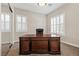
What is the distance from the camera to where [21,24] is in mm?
9711

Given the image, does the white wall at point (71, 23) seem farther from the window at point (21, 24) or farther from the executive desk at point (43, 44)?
the window at point (21, 24)

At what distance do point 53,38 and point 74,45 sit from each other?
242 centimetres

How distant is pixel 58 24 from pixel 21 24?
2791 mm

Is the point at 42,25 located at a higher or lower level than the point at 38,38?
higher

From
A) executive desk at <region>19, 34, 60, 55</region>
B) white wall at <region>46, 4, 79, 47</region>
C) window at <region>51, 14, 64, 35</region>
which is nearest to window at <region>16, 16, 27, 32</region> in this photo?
window at <region>51, 14, 64, 35</region>

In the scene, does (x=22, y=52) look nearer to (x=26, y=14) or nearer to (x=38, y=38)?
(x=38, y=38)

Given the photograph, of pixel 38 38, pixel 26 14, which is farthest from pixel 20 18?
pixel 38 38

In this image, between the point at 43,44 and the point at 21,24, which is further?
the point at 21,24

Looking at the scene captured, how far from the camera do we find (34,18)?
10359 mm

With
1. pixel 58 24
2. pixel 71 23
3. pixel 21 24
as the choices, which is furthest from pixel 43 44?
pixel 21 24

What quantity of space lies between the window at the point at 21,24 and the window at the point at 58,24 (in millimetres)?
2160

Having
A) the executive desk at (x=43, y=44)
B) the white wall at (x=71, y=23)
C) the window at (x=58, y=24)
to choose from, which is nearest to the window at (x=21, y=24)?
the window at (x=58, y=24)

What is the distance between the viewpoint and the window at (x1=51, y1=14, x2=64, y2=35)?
831 cm

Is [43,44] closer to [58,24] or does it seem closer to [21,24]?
[58,24]
